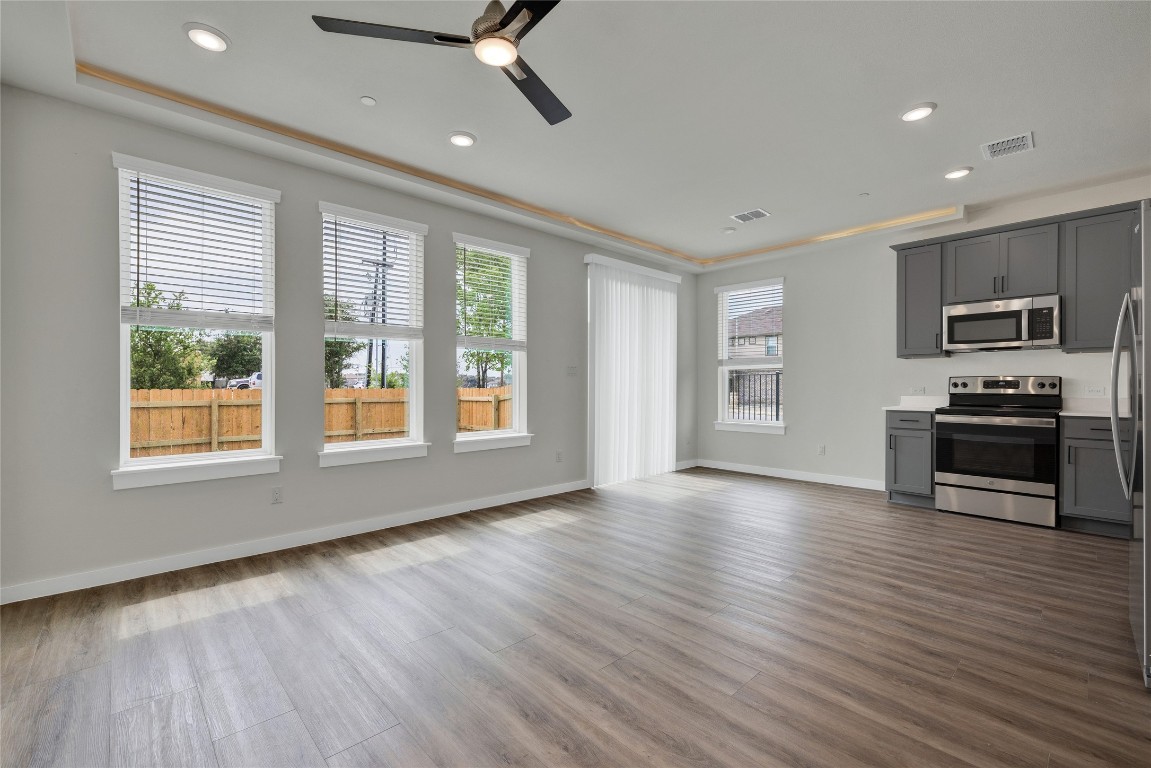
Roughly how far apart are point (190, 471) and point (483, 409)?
2.38m

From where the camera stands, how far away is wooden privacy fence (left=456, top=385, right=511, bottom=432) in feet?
15.8

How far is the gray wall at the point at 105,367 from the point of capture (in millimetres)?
2816

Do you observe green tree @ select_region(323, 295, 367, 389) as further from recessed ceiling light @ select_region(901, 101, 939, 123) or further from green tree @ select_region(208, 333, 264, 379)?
recessed ceiling light @ select_region(901, 101, 939, 123)

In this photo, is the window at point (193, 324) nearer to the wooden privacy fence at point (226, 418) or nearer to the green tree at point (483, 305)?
the wooden privacy fence at point (226, 418)

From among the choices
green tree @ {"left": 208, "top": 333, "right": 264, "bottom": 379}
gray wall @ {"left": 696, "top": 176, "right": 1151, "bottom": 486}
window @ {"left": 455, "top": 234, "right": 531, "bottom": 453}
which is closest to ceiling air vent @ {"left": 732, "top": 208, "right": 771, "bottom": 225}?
gray wall @ {"left": 696, "top": 176, "right": 1151, "bottom": 486}

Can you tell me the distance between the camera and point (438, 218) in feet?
15.1

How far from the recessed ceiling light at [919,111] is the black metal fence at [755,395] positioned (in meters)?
3.65

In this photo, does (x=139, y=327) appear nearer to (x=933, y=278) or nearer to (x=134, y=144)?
(x=134, y=144)

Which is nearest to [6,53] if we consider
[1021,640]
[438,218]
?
[438,218]

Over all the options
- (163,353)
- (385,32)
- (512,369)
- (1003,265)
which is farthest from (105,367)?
(1003,265)

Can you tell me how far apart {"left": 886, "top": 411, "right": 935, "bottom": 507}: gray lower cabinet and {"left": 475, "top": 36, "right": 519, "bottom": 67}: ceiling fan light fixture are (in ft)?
16.0

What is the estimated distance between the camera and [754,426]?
6.79m

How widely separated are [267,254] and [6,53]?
1.47 meters

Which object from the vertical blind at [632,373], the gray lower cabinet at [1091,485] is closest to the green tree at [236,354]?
the vertical blind at [632,373]
